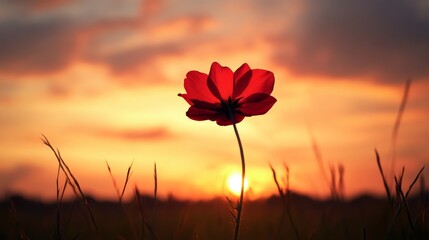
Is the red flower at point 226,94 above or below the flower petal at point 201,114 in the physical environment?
above

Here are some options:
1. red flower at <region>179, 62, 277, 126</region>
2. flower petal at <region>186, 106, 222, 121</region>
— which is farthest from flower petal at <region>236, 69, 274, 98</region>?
flower petal at <region>186, 106, 222, 121</region>

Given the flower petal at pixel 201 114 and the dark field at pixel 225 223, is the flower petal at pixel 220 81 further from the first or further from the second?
the dark field at pixel 225 223

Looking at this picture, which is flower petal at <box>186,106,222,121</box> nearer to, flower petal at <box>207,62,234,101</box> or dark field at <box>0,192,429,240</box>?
flower petal at <box>207,62,234,101</box>

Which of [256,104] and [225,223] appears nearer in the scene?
[256,104]

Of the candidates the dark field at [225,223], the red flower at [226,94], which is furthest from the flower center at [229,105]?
the dark field at [225,223]

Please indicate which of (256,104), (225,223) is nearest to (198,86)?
(256,104)

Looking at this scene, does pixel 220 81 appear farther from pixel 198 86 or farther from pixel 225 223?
pixel 225 223
